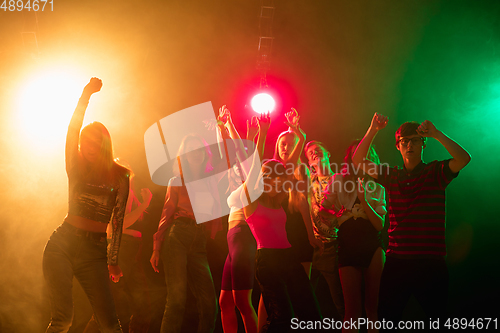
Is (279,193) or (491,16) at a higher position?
(491,16)

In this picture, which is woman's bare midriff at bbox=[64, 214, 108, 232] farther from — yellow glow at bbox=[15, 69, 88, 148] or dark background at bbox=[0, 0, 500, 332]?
yellow glow at bbox=[15, 69, 88, 148]

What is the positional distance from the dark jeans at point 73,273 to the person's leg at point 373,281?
1944mm

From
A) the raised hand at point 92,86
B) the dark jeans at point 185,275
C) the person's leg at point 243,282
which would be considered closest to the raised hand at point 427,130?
the person's leg at point 243,282

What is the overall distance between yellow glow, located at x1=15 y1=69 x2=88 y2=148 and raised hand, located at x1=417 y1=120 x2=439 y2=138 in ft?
12.4

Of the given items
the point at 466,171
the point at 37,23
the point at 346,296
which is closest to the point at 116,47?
the point at 37,23

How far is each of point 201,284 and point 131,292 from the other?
1118mm

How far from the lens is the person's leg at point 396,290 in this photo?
216 centimetres

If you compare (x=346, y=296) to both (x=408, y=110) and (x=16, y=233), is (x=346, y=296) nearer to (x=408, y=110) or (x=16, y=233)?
(x=408, y=110)

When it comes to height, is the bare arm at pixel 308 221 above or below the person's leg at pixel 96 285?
above

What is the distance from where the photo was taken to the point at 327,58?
13.4ft

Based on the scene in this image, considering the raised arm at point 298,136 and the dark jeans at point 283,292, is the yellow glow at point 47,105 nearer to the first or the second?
the raised arm at point 298,136

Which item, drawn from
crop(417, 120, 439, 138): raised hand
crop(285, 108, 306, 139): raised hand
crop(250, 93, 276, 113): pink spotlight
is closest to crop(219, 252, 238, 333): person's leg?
crop(285, 108, 306, 139): raised hand

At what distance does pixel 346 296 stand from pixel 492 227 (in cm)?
256

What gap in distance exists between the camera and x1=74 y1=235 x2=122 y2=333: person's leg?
1964 mm
